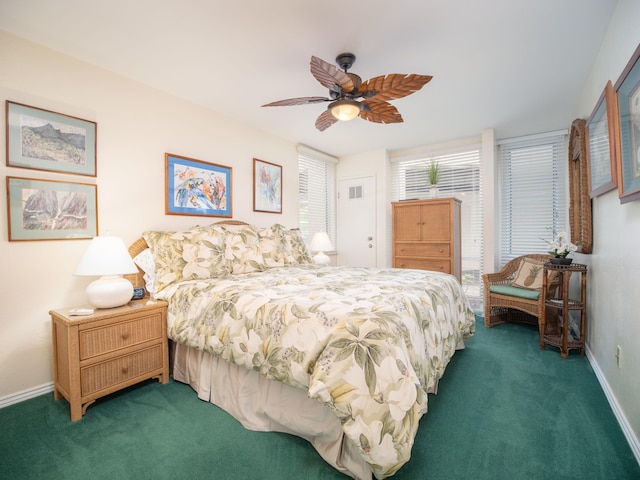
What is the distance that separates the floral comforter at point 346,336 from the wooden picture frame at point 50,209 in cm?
87

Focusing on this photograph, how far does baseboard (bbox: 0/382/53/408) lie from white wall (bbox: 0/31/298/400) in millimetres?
20

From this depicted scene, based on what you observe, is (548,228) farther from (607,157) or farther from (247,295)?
(247,295)

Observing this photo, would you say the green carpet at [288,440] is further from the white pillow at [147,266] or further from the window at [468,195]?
the window at [468,195]

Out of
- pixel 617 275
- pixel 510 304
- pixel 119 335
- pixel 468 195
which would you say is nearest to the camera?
pixel 617 275

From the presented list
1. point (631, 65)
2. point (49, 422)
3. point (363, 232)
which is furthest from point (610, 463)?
point (363, 232)

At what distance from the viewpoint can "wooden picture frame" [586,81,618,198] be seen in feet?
5.79

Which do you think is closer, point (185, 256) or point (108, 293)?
point (108, 293)

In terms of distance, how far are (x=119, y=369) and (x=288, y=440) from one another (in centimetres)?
126

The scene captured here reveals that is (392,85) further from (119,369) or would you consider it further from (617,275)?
(119,369)

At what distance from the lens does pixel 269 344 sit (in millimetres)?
1609

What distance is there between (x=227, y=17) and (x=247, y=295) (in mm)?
1780

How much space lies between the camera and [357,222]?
5102 millimetres

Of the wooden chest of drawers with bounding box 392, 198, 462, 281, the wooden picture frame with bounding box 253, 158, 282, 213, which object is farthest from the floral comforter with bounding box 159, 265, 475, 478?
the wooden chest of drawers with bounding box 392, 198, 462, 281

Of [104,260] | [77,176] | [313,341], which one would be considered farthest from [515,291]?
[77,176]
